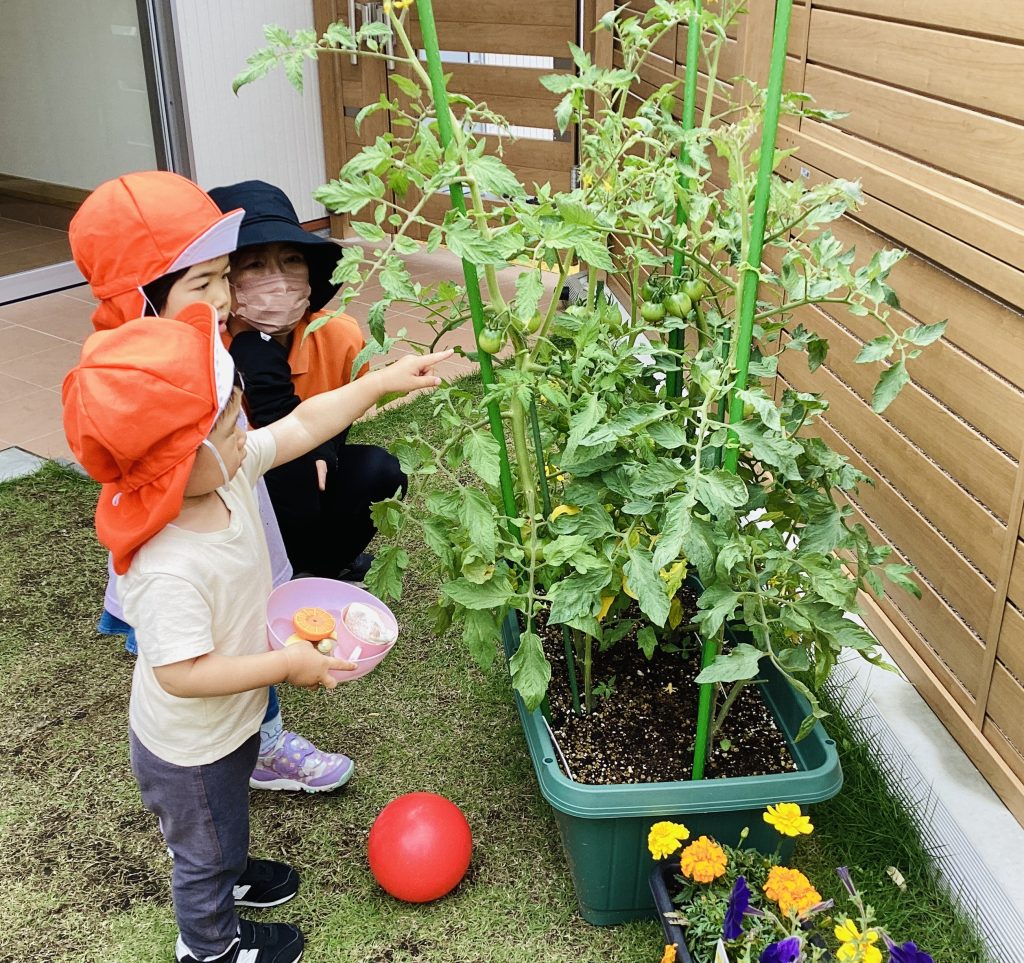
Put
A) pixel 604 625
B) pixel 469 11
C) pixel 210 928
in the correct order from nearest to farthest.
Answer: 1. pixel 210 928
2. pixel 604 625
3. pixel 469 11

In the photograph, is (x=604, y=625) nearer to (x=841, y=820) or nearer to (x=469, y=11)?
(x=841, y=820)

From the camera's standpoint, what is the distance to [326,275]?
2225 millimetres

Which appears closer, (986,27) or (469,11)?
(986,27)

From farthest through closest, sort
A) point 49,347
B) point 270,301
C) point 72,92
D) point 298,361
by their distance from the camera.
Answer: point 72,92
point 49,347
point 298,361
point 270,301

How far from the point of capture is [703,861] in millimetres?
1459

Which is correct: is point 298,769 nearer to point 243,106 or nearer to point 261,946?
point 261,946

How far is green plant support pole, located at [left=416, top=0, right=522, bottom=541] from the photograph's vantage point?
4.27 feet

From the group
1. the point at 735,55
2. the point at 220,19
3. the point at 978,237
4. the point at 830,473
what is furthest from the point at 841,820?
the point at 220,19

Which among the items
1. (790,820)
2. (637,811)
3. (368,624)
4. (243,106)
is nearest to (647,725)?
(637,811)

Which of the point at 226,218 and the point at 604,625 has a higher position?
the point at 226,218

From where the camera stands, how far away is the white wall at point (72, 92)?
5.38 metres

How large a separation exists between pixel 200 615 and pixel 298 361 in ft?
3.17

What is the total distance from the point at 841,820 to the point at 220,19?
15.2 ft

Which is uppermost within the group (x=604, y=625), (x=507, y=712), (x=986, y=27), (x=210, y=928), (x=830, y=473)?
(x=986, y=27)
